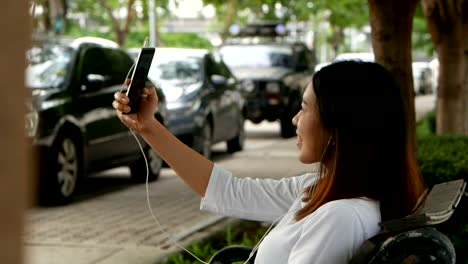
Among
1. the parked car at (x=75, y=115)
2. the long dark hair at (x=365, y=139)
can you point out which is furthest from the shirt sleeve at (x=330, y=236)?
the parked car at (x=75, y=115)

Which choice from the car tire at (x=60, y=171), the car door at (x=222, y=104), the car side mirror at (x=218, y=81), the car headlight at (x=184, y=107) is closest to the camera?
the car tire at (x=60, y=171)

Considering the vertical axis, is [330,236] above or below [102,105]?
above

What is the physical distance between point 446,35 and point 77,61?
459 cm

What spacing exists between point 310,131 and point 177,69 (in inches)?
500

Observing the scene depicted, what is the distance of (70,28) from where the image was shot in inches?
1604

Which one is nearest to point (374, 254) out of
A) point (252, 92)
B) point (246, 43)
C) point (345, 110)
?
point (345, 110)

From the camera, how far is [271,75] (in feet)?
64.4

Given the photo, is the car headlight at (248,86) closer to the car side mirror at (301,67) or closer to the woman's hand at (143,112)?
the car side mirror at (301,67)

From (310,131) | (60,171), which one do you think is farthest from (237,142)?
(310,131)

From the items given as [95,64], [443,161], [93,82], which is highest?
[95,64]

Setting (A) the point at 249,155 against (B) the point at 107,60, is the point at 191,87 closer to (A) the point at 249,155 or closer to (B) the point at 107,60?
(A) the point at 249,155

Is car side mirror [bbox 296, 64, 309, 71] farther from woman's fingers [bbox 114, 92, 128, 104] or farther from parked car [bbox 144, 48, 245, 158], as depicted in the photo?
woman's fingers [bbox 114, 92, 128, 104]

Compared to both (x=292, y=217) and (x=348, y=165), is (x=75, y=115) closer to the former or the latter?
(x=292, y=217)

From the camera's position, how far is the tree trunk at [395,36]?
301 inches
